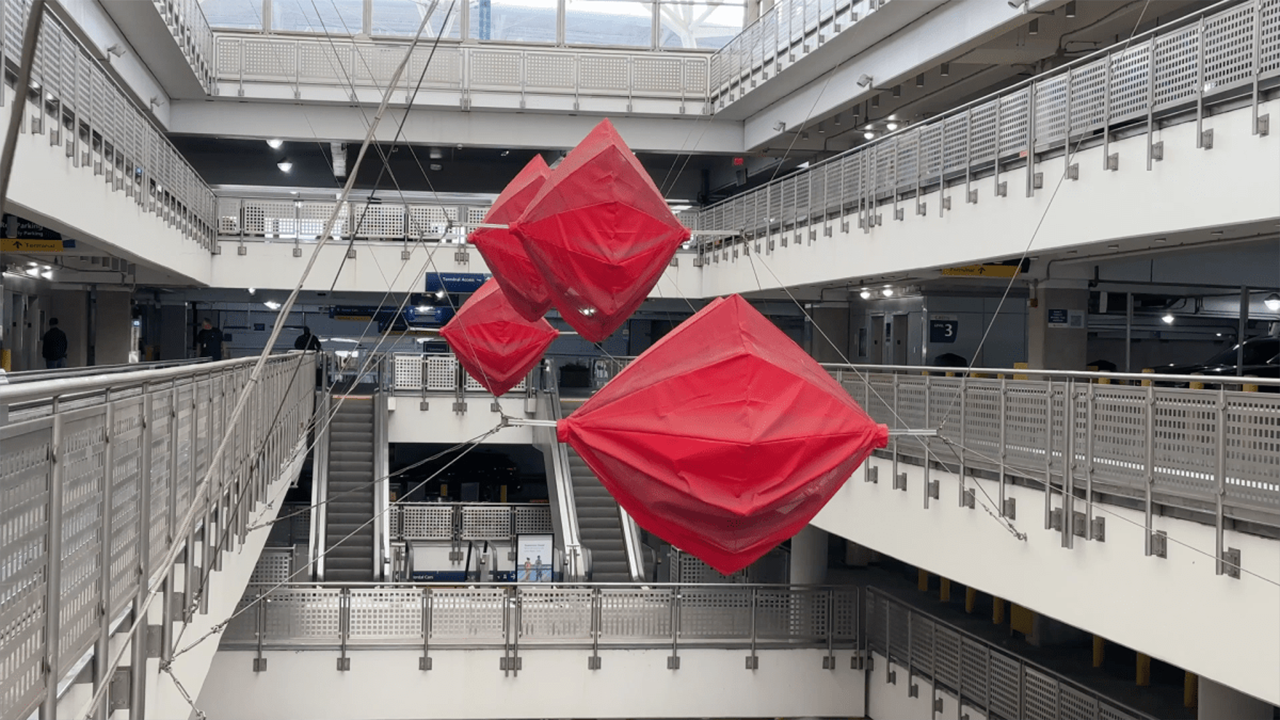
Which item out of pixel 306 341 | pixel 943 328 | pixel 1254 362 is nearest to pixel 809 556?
pixel 943 328

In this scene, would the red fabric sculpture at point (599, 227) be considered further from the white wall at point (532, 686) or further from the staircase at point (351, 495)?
the staircase at point (351, 495)

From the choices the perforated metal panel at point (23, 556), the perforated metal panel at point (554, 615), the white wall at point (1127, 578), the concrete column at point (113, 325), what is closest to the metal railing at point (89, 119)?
the concrete column at point (113, 325)

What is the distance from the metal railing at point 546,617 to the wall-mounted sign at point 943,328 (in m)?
6.66

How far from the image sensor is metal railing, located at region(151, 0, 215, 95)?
69.0ft

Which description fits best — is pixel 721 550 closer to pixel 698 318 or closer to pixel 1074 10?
pixel 698 318

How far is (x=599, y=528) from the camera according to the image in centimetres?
2172

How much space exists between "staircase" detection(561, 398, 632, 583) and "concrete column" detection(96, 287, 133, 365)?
29.3ft

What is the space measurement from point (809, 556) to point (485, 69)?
43.6ft

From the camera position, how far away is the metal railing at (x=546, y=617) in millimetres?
16625

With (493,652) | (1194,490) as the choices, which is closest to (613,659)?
(493,652)

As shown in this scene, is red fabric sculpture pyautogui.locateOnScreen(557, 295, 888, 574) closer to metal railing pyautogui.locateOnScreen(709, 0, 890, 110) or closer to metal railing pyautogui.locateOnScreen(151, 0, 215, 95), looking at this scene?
metal railing pyautogui.locateOnScreen(709, 0, 890, 110)

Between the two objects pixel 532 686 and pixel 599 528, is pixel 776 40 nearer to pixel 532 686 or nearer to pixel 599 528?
pixel 599 528

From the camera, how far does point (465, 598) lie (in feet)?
55.8

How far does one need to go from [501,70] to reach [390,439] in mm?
8640
